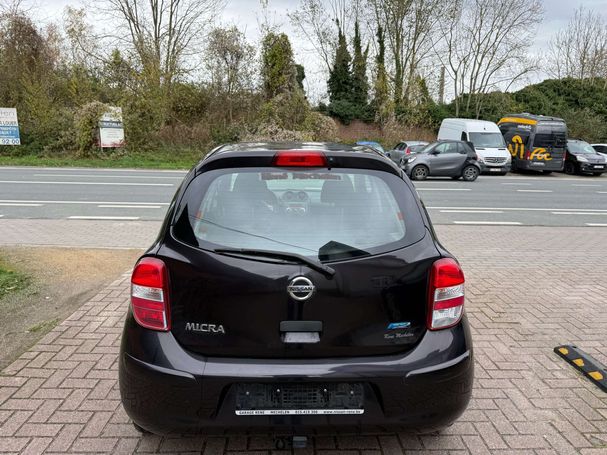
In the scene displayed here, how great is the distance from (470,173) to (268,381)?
65.8 feet

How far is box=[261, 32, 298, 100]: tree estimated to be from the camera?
28.3 meters

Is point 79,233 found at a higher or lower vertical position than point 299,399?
lower

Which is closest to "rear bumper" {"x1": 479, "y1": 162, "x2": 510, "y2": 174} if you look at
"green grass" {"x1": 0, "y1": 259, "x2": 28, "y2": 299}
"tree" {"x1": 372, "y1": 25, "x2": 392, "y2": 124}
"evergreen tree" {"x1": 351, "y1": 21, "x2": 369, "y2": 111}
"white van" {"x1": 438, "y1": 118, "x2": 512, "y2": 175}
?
"white van" {"x1": 438, "y1": 118, "x2": 512, "y2": 175}

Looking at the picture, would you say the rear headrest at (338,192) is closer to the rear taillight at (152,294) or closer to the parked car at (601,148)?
the rear taillight at (152,294)

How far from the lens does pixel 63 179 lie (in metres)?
16.9

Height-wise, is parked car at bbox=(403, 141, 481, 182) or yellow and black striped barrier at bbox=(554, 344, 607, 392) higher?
parked car at bbox=(403, 141, 481, 182)

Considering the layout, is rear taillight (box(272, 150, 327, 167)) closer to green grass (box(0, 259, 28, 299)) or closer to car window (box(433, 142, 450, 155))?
green grass (box(0, 259, 28, 299))

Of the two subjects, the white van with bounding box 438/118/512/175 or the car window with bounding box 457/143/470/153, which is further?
the white van with bounding box 438/118/512/175

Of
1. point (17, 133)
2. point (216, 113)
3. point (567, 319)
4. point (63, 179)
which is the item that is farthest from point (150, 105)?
point (567, 319)

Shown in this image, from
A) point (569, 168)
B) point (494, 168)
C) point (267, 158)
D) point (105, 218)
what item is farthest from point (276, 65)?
point (267, 158)

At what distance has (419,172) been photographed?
20141 millimetres

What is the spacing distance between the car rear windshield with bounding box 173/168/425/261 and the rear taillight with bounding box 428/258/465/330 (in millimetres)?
188

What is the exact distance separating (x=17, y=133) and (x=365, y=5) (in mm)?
23998

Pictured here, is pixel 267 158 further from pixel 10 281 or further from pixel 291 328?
pixel 10 281
